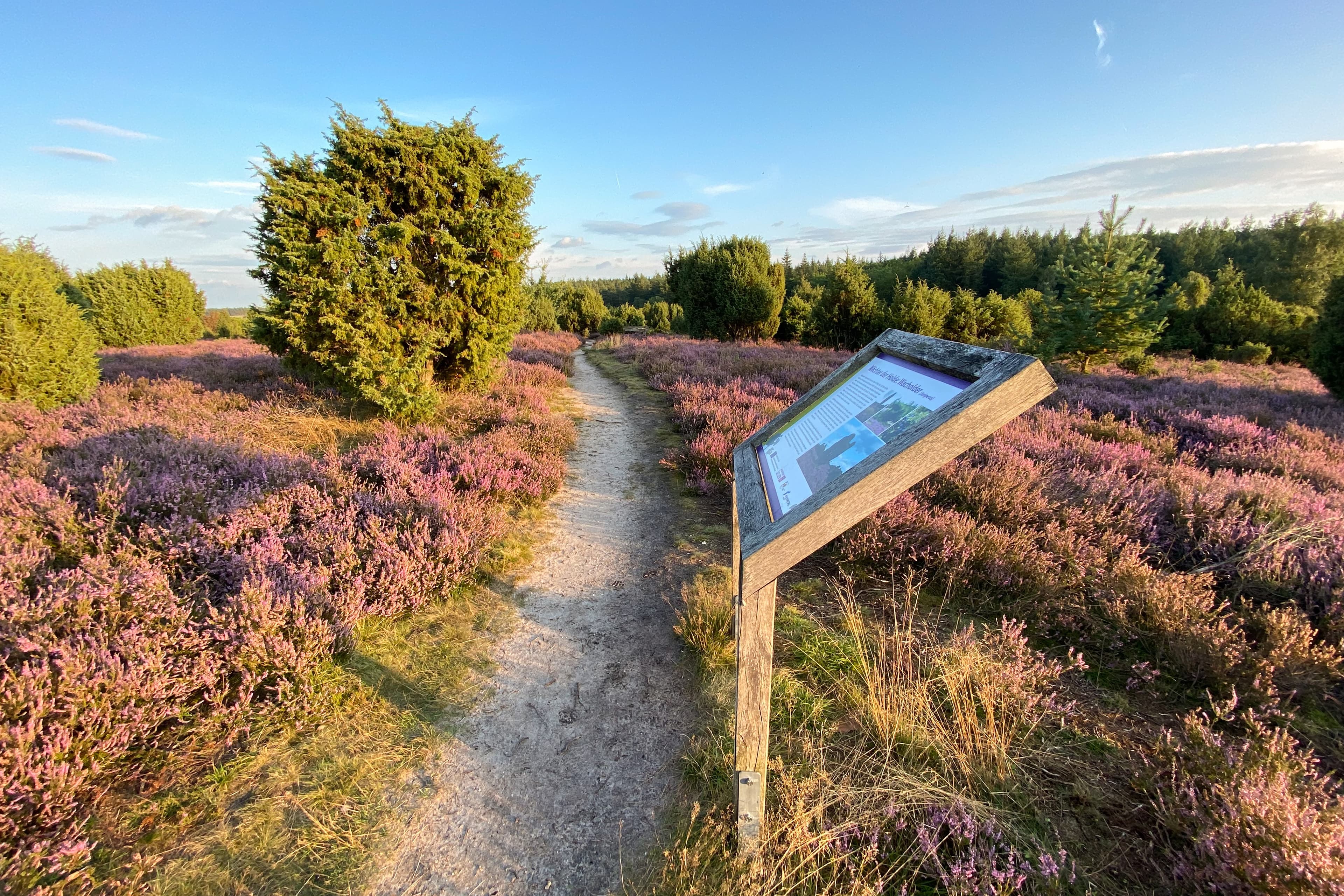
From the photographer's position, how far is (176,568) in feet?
11.0

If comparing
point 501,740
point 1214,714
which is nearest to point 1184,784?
point 1214,714

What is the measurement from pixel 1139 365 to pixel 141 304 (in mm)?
35990

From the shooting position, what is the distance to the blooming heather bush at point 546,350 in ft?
51.7

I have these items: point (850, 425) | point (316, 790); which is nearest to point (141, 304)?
point (316, 790)

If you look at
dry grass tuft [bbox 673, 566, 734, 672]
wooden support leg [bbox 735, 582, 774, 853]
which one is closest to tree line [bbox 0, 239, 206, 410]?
dry grass tuft [bbox 673, 566, 734, 672]

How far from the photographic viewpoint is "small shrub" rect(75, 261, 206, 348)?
18.1 meters

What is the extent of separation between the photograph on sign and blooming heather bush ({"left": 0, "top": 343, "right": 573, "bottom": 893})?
297 centimetres

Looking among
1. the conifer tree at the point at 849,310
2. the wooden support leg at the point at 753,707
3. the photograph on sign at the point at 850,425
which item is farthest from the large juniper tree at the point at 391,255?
the conifer tree at the point at 849,310

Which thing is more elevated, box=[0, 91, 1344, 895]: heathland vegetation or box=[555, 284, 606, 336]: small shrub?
box=[555, 284, 606, 336]: small shrub

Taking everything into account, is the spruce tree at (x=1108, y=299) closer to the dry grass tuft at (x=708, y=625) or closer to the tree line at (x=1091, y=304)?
the tree line at (x=1091, y=304)

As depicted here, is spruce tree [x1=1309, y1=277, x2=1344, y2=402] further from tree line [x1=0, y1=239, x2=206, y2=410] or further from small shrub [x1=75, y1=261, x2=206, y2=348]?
small shrub [x1=75, y1=261, x2=206, y2=348]

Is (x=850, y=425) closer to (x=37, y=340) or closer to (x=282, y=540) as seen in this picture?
(x=282, y=540)

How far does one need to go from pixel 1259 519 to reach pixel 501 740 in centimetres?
607

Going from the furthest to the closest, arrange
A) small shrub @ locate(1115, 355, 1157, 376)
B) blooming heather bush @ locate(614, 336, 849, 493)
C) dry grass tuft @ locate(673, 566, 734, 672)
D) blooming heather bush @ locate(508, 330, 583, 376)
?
blooming heather bush @ locate(508, 330, 583, 376) → small shrub @ locate(1115, 355, 1157, 376) → blooming heather bush @ locate(614, 336, 849, 493) → dry grass tuft @ locate(673, 566, 734, 672)
